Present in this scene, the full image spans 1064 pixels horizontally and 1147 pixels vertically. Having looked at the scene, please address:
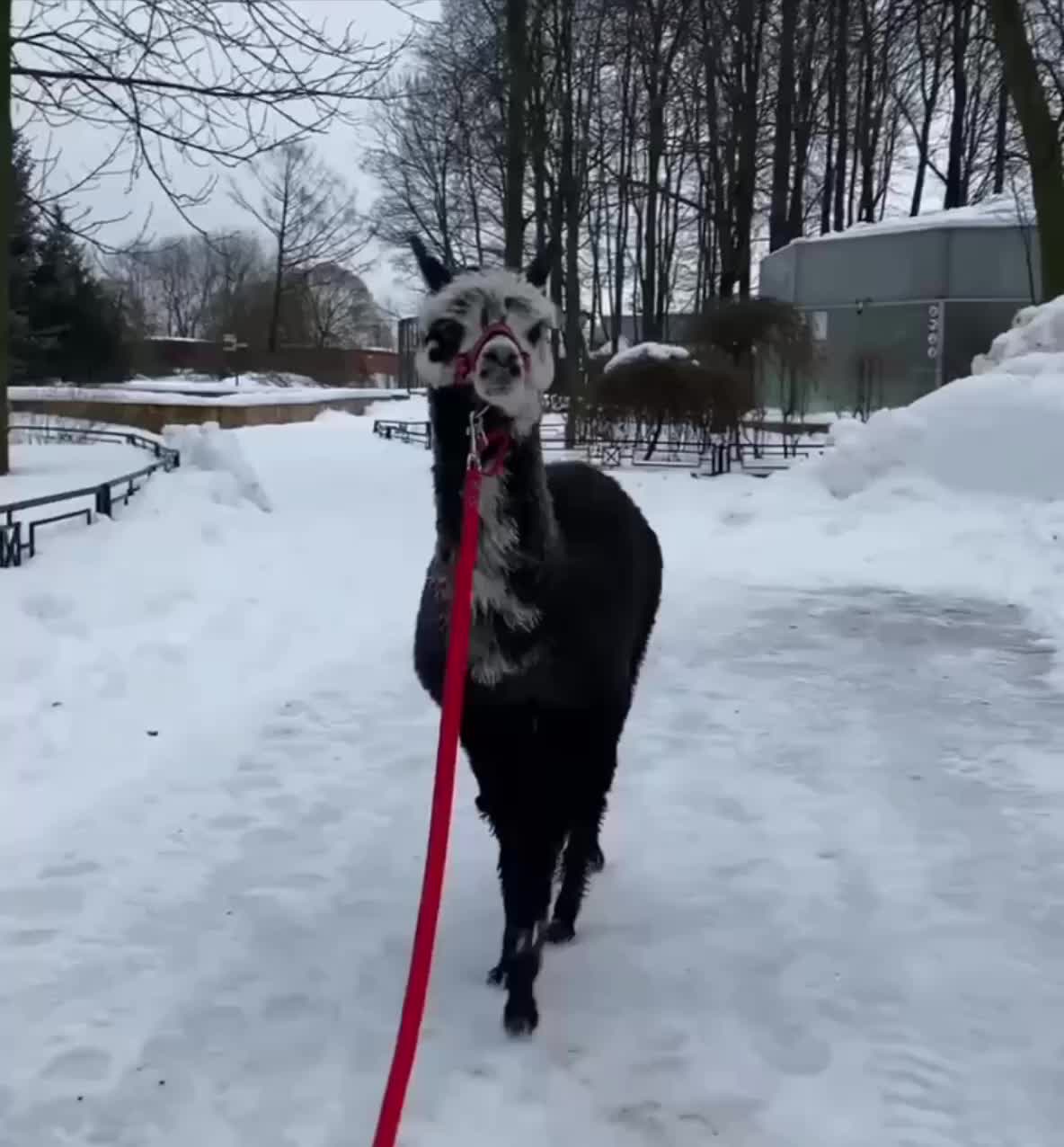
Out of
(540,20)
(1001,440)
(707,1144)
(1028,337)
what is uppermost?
(540,20)

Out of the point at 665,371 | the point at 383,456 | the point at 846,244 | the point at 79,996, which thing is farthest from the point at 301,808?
the point at 846,244

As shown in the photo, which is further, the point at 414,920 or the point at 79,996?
the point at 414,920

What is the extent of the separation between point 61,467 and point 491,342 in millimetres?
17130

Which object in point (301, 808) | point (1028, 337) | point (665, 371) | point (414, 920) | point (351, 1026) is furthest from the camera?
point (665, 371)

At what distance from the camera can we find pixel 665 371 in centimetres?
2012

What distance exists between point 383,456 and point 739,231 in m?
11.1

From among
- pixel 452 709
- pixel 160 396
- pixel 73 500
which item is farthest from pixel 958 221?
pixel 452 709

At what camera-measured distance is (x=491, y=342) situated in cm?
294

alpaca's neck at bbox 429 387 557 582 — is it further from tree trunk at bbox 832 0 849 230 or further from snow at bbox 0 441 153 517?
tree trunk at bbox 832 0 849 230

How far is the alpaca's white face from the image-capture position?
294 centimetres

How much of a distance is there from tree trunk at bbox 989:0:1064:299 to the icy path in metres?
10.7

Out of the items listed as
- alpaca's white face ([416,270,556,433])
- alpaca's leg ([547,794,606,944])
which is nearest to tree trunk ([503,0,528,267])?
alpaca's leg ([547,794,606,944])

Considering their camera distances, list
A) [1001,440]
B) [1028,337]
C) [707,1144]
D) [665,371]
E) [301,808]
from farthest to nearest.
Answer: [665,371], [1028,337], [1001,440], [301,808], [707,1144]

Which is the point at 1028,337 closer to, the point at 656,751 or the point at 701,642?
the point at 701,642
